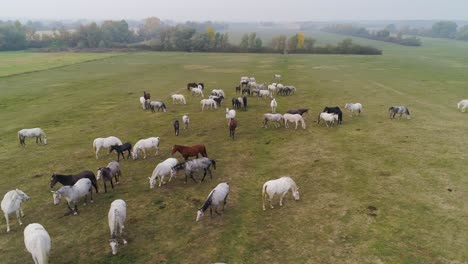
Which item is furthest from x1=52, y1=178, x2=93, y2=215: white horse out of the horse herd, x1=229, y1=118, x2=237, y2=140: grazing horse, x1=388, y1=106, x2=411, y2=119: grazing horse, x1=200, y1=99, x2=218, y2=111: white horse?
x1=388, y1=106, x2=411, y2=119: grazing horse

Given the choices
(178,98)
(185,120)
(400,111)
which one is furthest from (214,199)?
(178,98)

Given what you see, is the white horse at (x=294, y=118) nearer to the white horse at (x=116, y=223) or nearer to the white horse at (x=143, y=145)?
the white horse at (x=143, y=145)

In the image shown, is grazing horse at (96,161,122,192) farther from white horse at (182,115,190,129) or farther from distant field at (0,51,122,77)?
distant field at (0,51,122,77)

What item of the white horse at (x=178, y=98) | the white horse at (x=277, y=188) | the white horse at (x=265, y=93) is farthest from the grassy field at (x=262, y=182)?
the white horse at (x=178, y=98)

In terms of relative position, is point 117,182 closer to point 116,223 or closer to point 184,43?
point 116,223

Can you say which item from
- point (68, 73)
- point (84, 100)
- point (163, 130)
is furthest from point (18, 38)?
point (163, 130)
